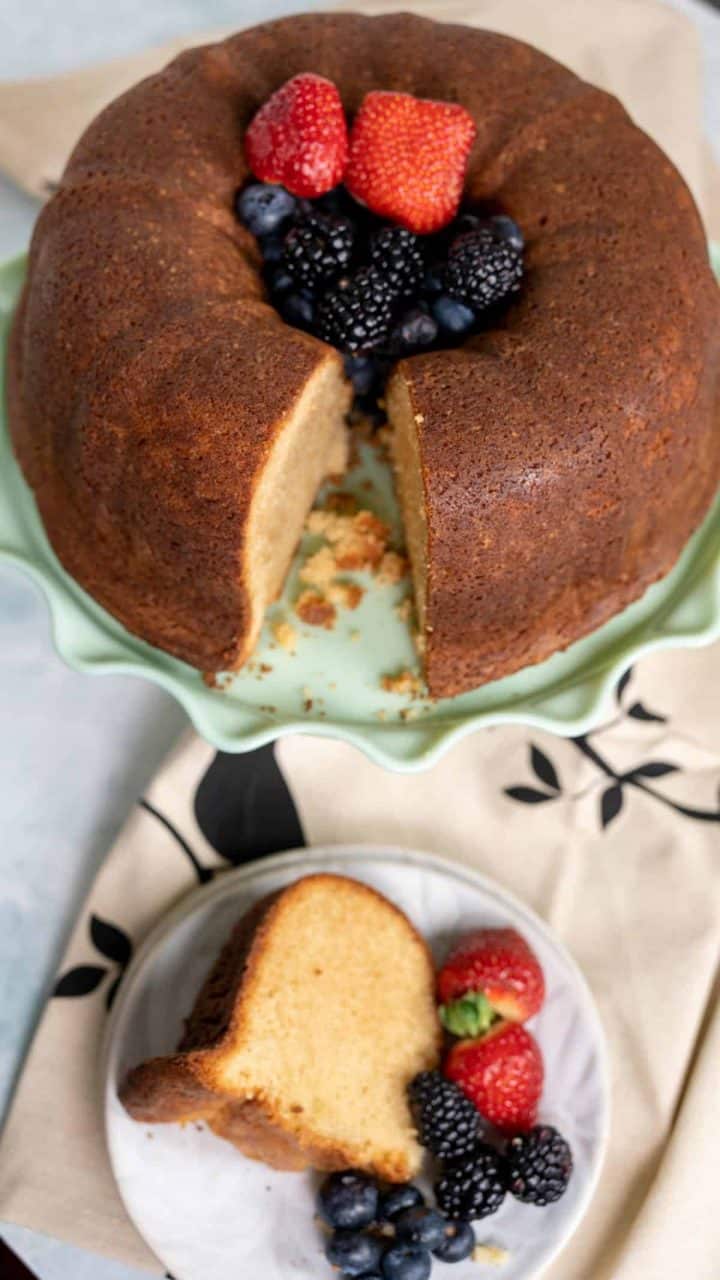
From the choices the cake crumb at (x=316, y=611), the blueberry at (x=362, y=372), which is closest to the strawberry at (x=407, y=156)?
the blueberry at (x=362, y=372)

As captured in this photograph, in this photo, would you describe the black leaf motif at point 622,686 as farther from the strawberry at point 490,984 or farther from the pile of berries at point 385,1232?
the pile of berries at point 385,1232

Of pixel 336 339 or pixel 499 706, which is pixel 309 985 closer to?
pixel 499 706

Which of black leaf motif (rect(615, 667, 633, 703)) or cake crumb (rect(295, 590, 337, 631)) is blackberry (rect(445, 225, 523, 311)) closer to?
cake crumb (rect(295, 590, 337, 631))

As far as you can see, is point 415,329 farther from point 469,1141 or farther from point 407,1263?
point 407,1263

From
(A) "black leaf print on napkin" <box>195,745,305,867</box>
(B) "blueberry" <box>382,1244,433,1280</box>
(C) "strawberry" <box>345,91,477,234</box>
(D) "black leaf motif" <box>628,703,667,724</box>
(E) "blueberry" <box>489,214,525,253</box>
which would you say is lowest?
(B) "blueberry" <box>382,1244,433,1280</box>

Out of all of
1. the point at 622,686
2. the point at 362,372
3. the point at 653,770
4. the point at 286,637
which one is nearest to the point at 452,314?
the point at 362,372

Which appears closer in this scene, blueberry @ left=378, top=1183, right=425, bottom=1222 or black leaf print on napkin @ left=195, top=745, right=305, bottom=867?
blueberry @ left=378, top=1183, right=425, bottom=1222

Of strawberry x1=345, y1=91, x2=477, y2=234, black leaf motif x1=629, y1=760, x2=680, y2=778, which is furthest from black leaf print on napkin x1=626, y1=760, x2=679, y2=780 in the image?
strawberry x1=345, y1=91, x2=477, y2=234
